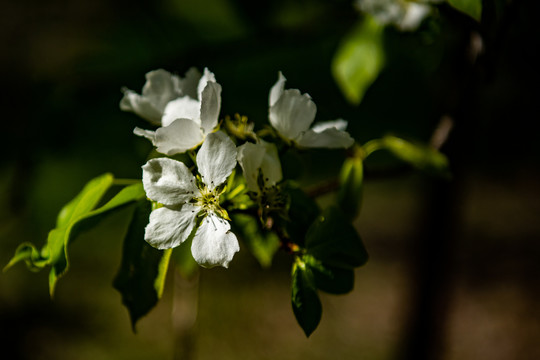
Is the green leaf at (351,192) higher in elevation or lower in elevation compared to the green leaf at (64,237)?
lower

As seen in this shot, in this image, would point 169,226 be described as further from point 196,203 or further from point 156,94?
point 156,94

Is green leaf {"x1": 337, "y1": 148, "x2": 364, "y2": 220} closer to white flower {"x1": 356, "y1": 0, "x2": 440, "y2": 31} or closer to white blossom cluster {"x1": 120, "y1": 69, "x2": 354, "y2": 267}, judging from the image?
white blossom cluster {"x1": 120, "y1": 69, "x2": 354, "y2": 267}

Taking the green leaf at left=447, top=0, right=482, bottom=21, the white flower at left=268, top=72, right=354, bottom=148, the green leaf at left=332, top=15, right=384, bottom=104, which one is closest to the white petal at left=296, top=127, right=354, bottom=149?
the white flower at left=268, top=72, right=354, bottom=148

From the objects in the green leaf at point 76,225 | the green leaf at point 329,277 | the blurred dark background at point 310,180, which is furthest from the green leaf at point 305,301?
the blurred dark background at point 310,180

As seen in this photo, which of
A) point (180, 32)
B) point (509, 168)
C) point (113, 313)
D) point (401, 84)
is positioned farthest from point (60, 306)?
point (509, 168)

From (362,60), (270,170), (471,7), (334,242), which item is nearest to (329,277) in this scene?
(334,242)

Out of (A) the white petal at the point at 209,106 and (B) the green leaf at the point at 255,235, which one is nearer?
(A) the white petal at the point at 209,106

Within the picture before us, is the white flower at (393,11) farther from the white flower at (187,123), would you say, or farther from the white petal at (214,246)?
the white petal at (214,246)
